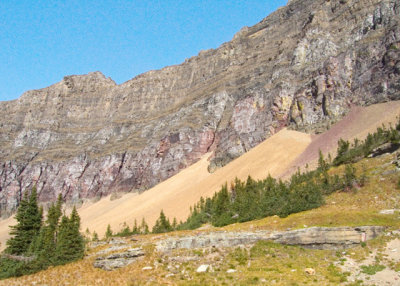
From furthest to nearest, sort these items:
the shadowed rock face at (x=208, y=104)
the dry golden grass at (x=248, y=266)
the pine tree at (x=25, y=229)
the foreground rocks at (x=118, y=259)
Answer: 1. the shadowed rock face at (x=208, y=104)
2. the pine tree at (x=25, y=229)
3. the foreground rocks at (x=118, y=259)
4. the dry golden grass at (x=248, y=266)

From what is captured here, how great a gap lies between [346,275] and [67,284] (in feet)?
61.5

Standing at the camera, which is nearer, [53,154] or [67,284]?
[67,284]

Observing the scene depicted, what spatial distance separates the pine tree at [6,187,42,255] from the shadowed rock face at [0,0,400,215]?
72.1 meters

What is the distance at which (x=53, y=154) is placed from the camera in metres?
165

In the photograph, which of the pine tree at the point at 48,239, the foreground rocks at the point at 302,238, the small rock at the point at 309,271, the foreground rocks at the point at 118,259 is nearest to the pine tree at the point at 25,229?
the pine tree at the point at 48,239

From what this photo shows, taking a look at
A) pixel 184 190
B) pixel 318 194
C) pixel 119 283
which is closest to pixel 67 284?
pixel 119 283

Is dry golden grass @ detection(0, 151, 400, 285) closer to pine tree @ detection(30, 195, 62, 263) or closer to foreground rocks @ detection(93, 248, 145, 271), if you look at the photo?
foreground rocks @ detection(93, 248, 145, 271)

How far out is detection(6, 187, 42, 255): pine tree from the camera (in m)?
41.9

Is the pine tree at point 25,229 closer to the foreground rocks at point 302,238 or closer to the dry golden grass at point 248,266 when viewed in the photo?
the dry golden grass at point 248,266

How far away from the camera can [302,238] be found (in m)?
27.4

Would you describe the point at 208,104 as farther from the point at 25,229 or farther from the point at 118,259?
the point at 118,259

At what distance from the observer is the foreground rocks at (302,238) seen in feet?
85.7

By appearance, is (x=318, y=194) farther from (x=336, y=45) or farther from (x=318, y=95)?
(x=336, y=45)

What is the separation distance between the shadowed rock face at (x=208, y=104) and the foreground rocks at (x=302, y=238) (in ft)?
230
